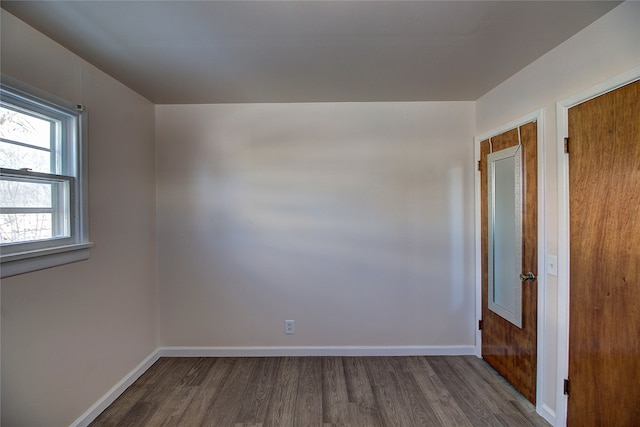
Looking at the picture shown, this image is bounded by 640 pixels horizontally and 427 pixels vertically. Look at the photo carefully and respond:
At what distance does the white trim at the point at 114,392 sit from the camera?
68.9 inches

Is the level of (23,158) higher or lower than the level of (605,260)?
higher

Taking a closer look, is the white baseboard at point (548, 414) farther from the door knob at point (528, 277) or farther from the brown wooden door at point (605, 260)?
the door knob at point (528, 277)

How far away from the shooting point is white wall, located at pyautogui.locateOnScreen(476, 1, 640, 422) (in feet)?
4.36

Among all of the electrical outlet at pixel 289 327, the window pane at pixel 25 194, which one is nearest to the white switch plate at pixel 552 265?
the electrical outlet at pixel 289 327

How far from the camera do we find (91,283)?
1827 millimetres

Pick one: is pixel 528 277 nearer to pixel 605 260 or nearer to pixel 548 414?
pixel 605 260

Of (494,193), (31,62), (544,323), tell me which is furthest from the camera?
(494,193)

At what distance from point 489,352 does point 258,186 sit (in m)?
2.57

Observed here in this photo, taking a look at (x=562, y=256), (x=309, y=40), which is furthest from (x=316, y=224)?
(x=562, y=256)

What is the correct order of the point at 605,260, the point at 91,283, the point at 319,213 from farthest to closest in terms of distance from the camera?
the point at 319,213 < the point at 91,283 < the point at 605,260

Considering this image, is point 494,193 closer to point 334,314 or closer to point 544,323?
point 544,323

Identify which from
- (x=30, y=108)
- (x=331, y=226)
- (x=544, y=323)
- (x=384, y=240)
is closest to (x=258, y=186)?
(x=331, y=226)

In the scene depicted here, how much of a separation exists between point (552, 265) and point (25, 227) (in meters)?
3.14

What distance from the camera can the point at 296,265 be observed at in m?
2.59
